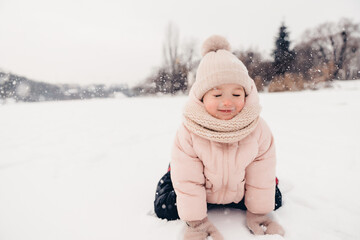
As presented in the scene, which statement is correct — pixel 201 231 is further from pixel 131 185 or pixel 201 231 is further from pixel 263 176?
pixel 131 185

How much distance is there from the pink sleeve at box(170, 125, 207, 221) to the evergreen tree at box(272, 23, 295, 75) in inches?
543

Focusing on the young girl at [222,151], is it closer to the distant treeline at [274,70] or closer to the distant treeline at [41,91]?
the distant treeline at [274,70]

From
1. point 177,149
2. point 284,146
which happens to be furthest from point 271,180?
point 284,146

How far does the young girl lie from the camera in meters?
1.09

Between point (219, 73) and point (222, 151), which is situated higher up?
point (219, 73)

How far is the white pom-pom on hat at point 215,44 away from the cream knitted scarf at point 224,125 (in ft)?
1.28

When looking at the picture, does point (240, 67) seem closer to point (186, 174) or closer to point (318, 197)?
point (186, 174)

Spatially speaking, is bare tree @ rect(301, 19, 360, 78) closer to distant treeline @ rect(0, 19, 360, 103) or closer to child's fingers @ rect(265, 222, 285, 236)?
distant treeline @ rect(0, 19, 360, 103)

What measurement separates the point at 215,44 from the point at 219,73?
0.83ft

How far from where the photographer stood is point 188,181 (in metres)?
1.13

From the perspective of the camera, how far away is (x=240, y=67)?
1140mm

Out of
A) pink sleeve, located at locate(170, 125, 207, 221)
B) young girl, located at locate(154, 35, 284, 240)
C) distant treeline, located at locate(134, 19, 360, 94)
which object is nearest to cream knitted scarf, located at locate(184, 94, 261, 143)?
young girl, located at locate(154, 35, 284, 240)

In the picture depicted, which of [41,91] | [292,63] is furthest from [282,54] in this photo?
[41,91]

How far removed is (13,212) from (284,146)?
2612 mm
